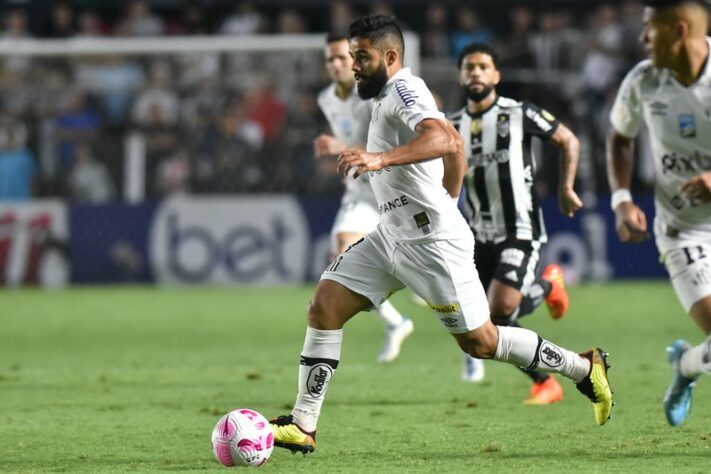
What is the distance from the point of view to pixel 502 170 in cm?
901

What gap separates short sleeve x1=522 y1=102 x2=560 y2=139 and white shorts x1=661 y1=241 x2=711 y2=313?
235 centimetres

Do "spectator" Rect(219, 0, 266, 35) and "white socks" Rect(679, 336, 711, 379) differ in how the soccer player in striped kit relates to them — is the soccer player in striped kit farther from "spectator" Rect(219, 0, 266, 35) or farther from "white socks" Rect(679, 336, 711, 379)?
"spectator" Rect(219, 0, 266, 35)

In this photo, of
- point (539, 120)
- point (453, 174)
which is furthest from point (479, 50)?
point (453, 174)

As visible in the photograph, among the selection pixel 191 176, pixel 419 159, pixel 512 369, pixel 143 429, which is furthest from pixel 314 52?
pixel 419 159

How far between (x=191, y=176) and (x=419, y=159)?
12.5m

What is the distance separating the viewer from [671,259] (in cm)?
673

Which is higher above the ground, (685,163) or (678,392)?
(685,163)

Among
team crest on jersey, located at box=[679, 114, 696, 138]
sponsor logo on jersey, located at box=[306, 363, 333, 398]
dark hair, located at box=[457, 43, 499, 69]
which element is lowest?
sponsor logo on jersey, located at box=[306, 363, 333, 398]

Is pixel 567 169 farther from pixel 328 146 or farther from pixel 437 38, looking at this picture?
pixel 437 38

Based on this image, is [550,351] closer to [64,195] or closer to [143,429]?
[143,429]

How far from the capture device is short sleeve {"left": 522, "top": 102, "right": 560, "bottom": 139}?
8.94 metres

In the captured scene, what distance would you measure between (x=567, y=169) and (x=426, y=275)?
7.84 feet

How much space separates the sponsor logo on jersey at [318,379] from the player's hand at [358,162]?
1.18 metres

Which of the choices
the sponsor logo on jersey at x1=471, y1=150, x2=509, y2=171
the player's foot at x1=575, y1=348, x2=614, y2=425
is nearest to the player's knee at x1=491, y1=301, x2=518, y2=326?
the sponsor logo on jersey at x1=471, y1=150, x2=509, y2=171
